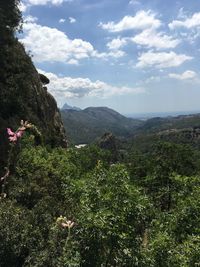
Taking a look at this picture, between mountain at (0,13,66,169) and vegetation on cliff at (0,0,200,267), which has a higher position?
mountain at (0,13,66,169)

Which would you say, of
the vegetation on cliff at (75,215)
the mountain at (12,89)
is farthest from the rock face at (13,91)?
the vegetation on cliff at (75,215)

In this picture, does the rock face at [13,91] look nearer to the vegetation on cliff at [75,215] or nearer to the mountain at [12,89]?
the mountain at [12,89]

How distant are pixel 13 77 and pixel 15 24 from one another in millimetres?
10643

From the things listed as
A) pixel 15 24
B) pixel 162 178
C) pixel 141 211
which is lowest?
pixel 162 178

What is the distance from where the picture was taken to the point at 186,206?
34125mm

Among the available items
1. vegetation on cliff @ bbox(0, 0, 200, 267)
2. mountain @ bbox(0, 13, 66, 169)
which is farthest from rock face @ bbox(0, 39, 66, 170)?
vegetation on cliff @ bbox(0, 0, 200, 267)

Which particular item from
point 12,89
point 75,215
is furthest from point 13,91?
point 75,215

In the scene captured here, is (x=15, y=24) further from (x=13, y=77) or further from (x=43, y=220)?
(x=43, y=220)

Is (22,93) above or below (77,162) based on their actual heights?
above

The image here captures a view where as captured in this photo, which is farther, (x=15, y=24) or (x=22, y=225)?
(x=15, y=24)

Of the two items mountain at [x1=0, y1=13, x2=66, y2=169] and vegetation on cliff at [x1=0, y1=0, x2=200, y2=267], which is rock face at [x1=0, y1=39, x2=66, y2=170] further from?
vegetation on cliff at [x1=0, y1=0, x2=200, y2=267]

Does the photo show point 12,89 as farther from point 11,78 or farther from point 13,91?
point 11,78

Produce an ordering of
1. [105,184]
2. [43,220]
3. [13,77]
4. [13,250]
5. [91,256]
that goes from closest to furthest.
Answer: [91,256]
[105,184]
[13,250]
[43,220]
[13,77]

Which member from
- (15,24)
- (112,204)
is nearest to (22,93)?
(15,24)
